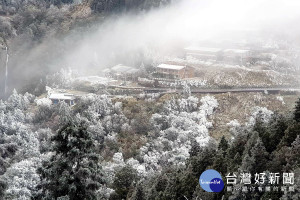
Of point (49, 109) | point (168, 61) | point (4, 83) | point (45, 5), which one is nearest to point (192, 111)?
point (168, 61)

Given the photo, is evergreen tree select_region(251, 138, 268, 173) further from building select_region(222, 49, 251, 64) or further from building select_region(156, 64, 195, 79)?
building select_region(222, 49, 251, 64)

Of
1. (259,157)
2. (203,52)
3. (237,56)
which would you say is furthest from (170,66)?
(259,157)

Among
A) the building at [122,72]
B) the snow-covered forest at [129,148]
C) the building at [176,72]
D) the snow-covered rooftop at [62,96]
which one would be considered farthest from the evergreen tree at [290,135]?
the building at [122,72]

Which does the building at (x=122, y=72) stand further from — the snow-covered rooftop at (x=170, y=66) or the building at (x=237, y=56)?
the building at (x=237, y=56)

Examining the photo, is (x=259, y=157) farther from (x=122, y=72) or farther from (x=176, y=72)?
(x=122, y=72)

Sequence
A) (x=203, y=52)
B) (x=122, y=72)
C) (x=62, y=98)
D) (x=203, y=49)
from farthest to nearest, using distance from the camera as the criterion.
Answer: (x=122, y=72) → (x=203, y=49) → (x=203, y=52) → (x=62, y=98)

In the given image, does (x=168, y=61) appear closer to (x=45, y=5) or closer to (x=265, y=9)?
(x=265, y=9)

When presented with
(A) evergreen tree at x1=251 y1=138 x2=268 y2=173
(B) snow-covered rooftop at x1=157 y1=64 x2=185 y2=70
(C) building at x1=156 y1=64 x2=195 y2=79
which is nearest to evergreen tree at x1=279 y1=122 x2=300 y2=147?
(A) evergreen tree at x1=251 y1=138 x2=268 y2=173
